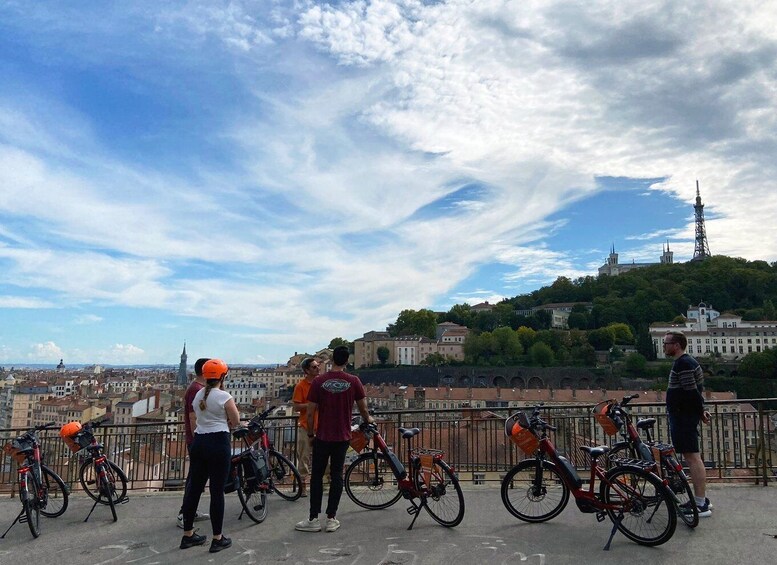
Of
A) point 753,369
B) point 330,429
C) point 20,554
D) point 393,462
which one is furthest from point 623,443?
point 753,369

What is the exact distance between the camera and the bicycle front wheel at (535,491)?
214 inches

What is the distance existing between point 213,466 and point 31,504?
94.0 inches

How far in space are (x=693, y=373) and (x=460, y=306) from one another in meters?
147

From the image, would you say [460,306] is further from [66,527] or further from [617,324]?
[66,527]

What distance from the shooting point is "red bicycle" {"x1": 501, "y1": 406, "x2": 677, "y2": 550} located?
15.5 feet

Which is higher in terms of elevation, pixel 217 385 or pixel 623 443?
pixel 217 385

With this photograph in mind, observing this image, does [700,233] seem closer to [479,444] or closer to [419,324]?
[419,324]

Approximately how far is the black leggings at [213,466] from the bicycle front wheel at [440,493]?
1879 mm

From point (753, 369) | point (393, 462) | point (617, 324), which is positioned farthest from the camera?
point (617, 324)

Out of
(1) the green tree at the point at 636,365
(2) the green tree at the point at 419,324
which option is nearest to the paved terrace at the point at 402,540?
(1) the green tree at the point at 636,365

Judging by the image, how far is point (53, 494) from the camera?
250 inches

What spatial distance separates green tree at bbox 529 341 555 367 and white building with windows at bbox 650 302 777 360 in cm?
1841

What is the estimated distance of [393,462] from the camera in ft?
18.9

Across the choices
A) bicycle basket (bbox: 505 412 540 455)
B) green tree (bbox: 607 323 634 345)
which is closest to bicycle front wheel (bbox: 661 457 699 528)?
bicycle basket (bbox: 505 412 540 455)
